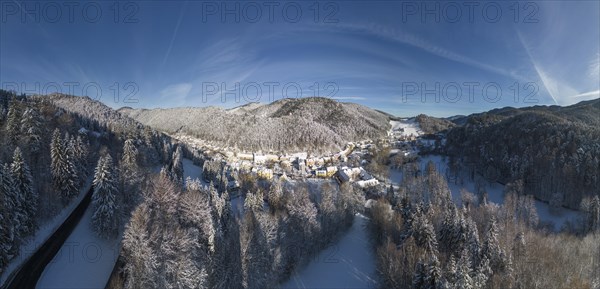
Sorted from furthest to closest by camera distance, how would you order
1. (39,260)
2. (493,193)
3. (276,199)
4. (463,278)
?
(493,193) < (276,199) < (39,260) < (463,278)

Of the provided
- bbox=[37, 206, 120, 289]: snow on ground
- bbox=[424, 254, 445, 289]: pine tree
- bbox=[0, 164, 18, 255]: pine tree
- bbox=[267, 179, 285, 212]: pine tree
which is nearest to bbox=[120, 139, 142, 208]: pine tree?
bbox=[37, 206, 120, 289]: snow on ground

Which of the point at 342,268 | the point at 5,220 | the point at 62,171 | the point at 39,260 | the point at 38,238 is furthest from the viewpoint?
the point at 342,268

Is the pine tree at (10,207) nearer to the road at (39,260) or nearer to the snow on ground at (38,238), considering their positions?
the snow on ground at (38,238)

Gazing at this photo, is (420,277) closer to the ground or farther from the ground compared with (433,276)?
closer to the ground

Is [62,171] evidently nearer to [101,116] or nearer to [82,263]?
[82,263]

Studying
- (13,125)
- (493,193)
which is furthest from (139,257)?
(493,193)

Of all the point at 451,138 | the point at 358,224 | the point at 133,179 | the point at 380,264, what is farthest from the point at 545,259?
the point at 451,138
